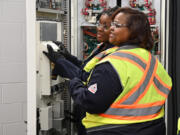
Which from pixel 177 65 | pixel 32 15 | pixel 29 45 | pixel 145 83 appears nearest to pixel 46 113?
pixel 29 45

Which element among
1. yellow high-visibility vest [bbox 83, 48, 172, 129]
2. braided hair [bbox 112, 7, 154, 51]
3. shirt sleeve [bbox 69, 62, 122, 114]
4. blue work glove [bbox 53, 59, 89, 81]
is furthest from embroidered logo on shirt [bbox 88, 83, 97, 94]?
blue work glove [bbox 53, 59, 89, 81]

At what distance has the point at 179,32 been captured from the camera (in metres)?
1.91

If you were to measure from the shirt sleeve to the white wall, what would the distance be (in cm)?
156

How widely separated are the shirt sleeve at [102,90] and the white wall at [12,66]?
1.56 meters

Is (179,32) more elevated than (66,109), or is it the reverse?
(179,32)

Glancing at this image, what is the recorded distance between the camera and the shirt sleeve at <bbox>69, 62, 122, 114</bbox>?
111 centimetres

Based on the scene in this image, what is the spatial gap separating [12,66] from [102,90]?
1.68m

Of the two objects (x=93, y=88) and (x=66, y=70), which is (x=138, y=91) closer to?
(x=93, y=88)

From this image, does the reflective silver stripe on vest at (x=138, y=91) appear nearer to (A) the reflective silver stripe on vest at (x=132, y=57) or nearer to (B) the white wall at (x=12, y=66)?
(A) the reflective silver stripe on vest at (x=132, y=57)

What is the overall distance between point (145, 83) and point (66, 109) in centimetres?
117

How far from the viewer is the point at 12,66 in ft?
8.38

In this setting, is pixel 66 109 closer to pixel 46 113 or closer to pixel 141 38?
pixel 46 113

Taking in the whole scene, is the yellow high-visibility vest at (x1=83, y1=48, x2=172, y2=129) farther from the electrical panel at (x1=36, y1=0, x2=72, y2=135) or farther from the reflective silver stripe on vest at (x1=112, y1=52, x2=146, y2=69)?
the electrical panel at (x1=36, y1=0, x2=72, y2=135)

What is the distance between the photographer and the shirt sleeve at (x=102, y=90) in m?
1.11
